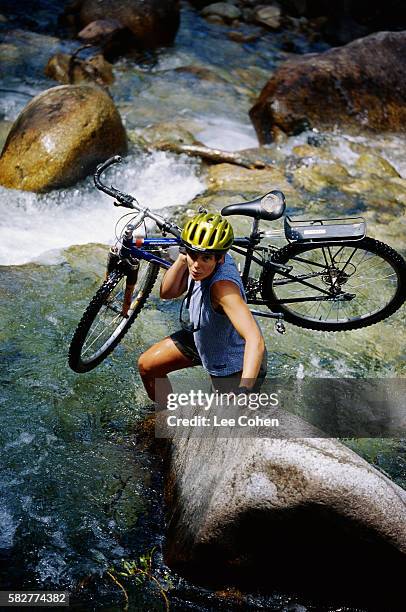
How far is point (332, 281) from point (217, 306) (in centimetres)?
251

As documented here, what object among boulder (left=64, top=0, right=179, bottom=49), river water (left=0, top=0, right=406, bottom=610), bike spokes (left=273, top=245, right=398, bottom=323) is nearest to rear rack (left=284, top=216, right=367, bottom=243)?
bike spokes (left=273, top=245, right=398, bottom=323)

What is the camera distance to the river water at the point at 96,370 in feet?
14.1

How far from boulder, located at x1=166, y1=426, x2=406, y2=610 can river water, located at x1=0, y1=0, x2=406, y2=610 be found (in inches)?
8.4

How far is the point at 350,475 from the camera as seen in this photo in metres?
3.63

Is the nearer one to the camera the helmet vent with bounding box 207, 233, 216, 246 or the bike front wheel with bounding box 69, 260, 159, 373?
the helmet vent with bounding box 207, 233, 216, 246

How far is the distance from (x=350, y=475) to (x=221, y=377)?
1.04 metres

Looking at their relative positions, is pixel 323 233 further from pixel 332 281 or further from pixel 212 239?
pixel 212 239

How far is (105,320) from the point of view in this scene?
546 cm

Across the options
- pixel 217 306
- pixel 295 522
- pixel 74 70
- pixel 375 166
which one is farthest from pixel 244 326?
pixel 74 70

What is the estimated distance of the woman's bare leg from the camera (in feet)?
15.3

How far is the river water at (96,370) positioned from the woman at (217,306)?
1243 millimetres

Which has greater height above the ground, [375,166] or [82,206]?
[375,166]

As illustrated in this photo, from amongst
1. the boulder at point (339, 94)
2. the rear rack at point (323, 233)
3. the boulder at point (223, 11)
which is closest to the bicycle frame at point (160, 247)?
the rear rack at point (323, 233)

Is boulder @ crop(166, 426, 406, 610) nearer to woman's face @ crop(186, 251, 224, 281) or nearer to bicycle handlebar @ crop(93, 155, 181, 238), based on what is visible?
woman's face @ crop(186, 251, 224, 281)
